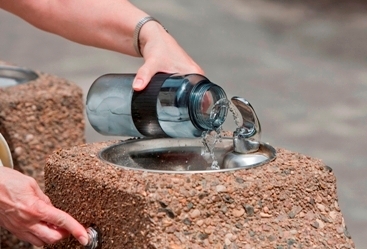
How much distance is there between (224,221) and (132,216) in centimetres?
17

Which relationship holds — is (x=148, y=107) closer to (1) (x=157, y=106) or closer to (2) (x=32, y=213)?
(1) (x=157, y=106)

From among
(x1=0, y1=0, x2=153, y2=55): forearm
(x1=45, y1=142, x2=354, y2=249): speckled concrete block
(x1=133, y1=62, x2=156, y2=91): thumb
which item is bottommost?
(x1=45, y1=142, x2=354, y2=249): speckled concrete block

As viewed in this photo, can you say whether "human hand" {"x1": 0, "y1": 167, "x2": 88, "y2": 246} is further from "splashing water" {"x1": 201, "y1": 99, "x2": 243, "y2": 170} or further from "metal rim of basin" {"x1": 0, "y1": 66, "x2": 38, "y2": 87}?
"metal rim of basin" {"x1": 0, "y1": 66, "x2": 38, "y2": 87}

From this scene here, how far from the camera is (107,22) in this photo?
6.23ft

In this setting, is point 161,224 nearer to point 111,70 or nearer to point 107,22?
point 107,22

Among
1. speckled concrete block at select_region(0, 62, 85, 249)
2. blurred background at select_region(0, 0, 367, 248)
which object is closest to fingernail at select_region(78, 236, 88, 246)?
speckled concrete block at select_region(0, 62, 85, 249)

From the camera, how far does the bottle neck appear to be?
1.50 m

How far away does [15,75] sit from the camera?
262cm

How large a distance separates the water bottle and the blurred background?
2042mm

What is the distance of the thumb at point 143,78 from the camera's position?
5.13ft

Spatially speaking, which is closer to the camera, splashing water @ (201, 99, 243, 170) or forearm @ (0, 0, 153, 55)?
splashing water @ (201, 99, 243, 170)

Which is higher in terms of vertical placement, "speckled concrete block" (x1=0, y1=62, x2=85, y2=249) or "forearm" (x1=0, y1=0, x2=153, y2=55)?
"forearm" (x1=0, y1=0, x2=153, y2=55)

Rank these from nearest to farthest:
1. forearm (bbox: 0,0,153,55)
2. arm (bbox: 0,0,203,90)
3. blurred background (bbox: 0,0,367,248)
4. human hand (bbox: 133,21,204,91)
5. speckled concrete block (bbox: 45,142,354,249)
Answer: speckled concrete block (bbox: 45,142,354,249)
human hand (bbox: 133,21,204,91)
arm (bbox: 0,0,203,90)
forearm (bbox: 0,0,153,55)
blurred background (bbox: 0,0,367,248)

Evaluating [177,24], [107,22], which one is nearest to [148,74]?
[107,22]
